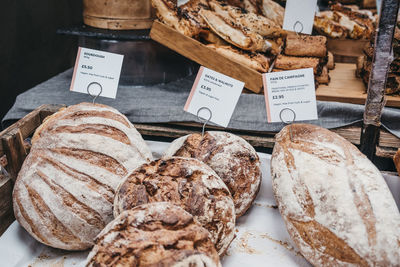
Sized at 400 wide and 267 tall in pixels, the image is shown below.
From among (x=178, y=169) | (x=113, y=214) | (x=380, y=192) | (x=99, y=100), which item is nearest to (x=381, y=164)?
(x=380, y=192)

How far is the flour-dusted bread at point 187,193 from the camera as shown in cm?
124

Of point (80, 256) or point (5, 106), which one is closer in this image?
point (80, 256)

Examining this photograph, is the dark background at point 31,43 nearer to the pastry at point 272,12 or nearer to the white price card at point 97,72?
the white price card at point 97,72

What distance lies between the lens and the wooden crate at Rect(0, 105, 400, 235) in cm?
153

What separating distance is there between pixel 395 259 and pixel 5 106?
2592mm

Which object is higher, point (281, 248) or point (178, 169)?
point (178, 169)

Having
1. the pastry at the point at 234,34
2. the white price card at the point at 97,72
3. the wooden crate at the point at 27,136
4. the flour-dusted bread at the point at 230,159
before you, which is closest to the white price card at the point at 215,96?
the flour-dusted bread at the point at 230,159

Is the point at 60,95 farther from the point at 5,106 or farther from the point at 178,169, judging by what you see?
the point at 178,169

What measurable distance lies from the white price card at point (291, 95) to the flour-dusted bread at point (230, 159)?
0.22 meters

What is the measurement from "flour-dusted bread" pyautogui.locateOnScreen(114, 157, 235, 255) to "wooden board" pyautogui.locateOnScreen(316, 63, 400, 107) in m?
0.99

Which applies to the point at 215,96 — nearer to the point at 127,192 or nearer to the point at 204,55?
the point at 204,55

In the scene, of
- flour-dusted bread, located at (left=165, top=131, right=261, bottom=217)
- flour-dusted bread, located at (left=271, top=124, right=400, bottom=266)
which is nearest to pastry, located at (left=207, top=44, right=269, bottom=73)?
flour-dusted bread, located at (left=165, top=131, right=261, bottom=217)

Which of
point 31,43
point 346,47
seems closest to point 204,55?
point 346,47

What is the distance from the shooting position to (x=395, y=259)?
1.16 meters
